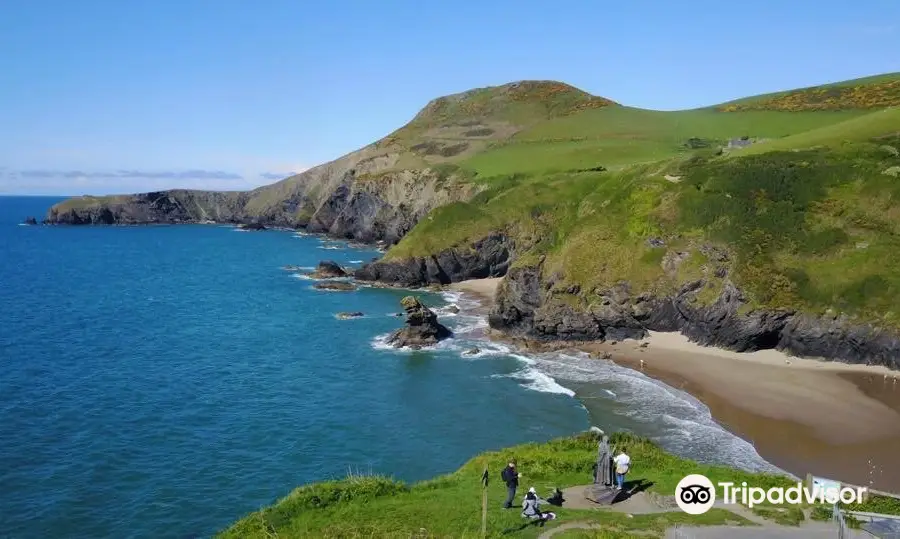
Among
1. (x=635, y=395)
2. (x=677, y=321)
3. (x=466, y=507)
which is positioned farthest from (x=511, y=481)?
(x=677, y=321)

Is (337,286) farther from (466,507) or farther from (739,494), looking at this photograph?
(739,494)

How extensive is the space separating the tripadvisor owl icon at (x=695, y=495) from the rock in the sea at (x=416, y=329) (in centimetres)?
4098

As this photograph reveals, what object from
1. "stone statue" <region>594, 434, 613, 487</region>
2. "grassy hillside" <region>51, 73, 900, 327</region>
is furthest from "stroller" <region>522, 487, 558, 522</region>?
"grassy hillside" <region>51, 73, 900, 327</region>

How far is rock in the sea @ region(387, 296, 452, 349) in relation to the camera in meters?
65.6

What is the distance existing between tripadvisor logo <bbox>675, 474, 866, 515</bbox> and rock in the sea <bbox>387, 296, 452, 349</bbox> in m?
41.1

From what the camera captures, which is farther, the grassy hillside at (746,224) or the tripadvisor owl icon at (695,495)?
the grassy hillside at (746,224)

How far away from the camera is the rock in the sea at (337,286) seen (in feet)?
310

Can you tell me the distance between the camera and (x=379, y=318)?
255ft

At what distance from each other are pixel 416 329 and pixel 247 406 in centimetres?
2123

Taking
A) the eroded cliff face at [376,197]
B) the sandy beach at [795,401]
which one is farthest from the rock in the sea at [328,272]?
the sandy beach at [795,401]

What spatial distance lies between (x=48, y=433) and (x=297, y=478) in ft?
58.7

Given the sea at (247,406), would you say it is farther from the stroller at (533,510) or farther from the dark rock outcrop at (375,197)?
the dark rock outcrop at (375,197)

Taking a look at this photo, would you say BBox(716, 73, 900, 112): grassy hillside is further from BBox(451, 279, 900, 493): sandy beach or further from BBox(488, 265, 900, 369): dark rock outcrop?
BBox(451, 279, 900, 493): sandy beach

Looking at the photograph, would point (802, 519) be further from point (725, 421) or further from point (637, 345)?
point (637, 345)
